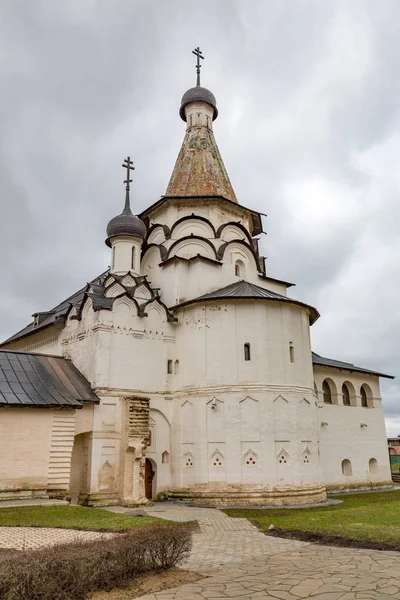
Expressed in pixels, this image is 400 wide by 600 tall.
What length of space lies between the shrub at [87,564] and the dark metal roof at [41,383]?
932 cm

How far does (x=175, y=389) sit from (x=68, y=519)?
309 inches

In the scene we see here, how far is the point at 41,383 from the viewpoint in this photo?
1620 cm

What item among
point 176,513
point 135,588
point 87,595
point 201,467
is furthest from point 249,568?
point 201,467

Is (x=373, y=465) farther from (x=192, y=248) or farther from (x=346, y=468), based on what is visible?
(x=192, y=248)

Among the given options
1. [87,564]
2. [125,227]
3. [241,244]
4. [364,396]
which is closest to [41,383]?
[125,227]

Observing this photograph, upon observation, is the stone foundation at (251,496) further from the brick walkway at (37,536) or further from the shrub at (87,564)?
the shrub at (87,564)

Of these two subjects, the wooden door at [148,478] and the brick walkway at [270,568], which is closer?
the brick walkway at [270,568]

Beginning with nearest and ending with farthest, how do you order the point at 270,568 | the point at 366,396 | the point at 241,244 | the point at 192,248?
1. the point at 270,568
2. the point at 192,248
3. the point at 241,244
4. the point at 366,396

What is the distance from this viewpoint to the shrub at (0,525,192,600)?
470 centimetres

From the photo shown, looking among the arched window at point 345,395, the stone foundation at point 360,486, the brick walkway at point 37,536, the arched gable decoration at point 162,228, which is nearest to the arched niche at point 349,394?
the arched window at point 345,395

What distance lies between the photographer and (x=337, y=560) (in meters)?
6.74

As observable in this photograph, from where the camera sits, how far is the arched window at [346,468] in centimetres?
2191

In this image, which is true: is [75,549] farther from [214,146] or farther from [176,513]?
[214,146]

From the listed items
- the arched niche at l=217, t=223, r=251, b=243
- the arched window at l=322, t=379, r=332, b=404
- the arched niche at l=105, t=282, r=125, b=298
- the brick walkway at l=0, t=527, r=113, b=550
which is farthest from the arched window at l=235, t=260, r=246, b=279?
the brick walkway at l=0, t=527, r=113, b=550
